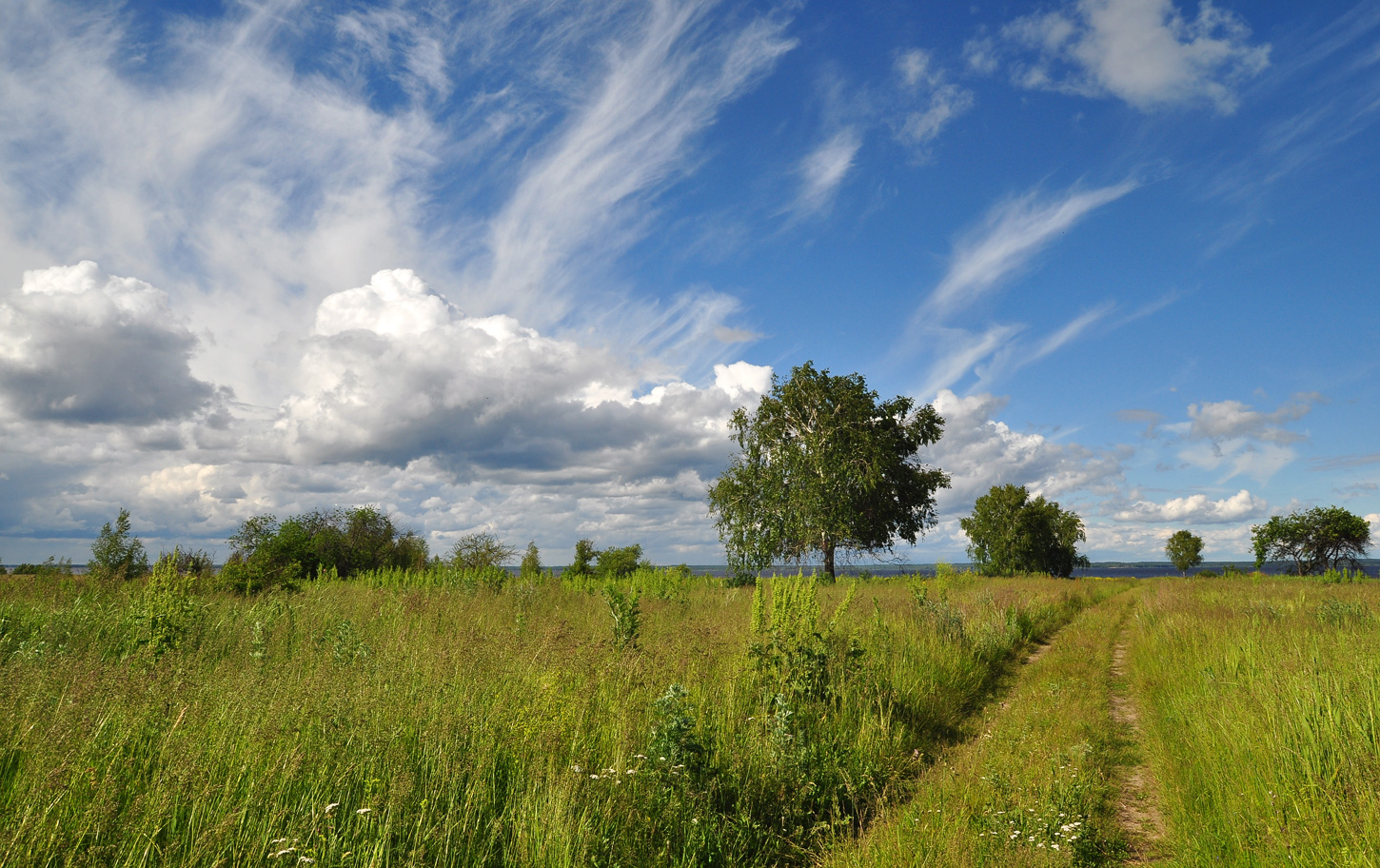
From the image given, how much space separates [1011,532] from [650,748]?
195 ft

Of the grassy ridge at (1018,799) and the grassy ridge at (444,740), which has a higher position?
the grassy ridge at (444,740)

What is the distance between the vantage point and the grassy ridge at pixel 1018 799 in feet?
14.5

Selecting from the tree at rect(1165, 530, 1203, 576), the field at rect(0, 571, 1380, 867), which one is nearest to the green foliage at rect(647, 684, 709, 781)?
the field at rect(0, 571, 1380, 867)

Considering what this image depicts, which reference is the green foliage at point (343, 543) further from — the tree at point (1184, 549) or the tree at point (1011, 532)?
the tree at point (1184, 549)

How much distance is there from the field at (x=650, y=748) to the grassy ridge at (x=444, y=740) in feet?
0.10

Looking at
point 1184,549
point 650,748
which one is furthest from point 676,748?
point 1184,549

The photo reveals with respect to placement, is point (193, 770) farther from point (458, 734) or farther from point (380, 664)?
point (380, 664)

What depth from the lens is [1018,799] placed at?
5.32 m

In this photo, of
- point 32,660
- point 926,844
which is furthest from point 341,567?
point 926,844

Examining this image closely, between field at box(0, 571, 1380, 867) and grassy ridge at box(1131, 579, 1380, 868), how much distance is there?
0.03 m

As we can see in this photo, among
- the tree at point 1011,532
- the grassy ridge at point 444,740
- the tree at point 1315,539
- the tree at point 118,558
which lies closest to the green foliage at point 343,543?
the tree at point 118,558

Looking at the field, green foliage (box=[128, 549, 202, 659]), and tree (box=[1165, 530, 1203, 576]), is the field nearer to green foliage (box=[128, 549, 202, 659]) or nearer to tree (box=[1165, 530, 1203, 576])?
green foliage (box=[128, 549, 202, 659])

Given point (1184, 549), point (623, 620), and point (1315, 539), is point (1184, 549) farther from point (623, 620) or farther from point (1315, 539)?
point (623, 620)

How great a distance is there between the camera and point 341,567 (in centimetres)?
3309
